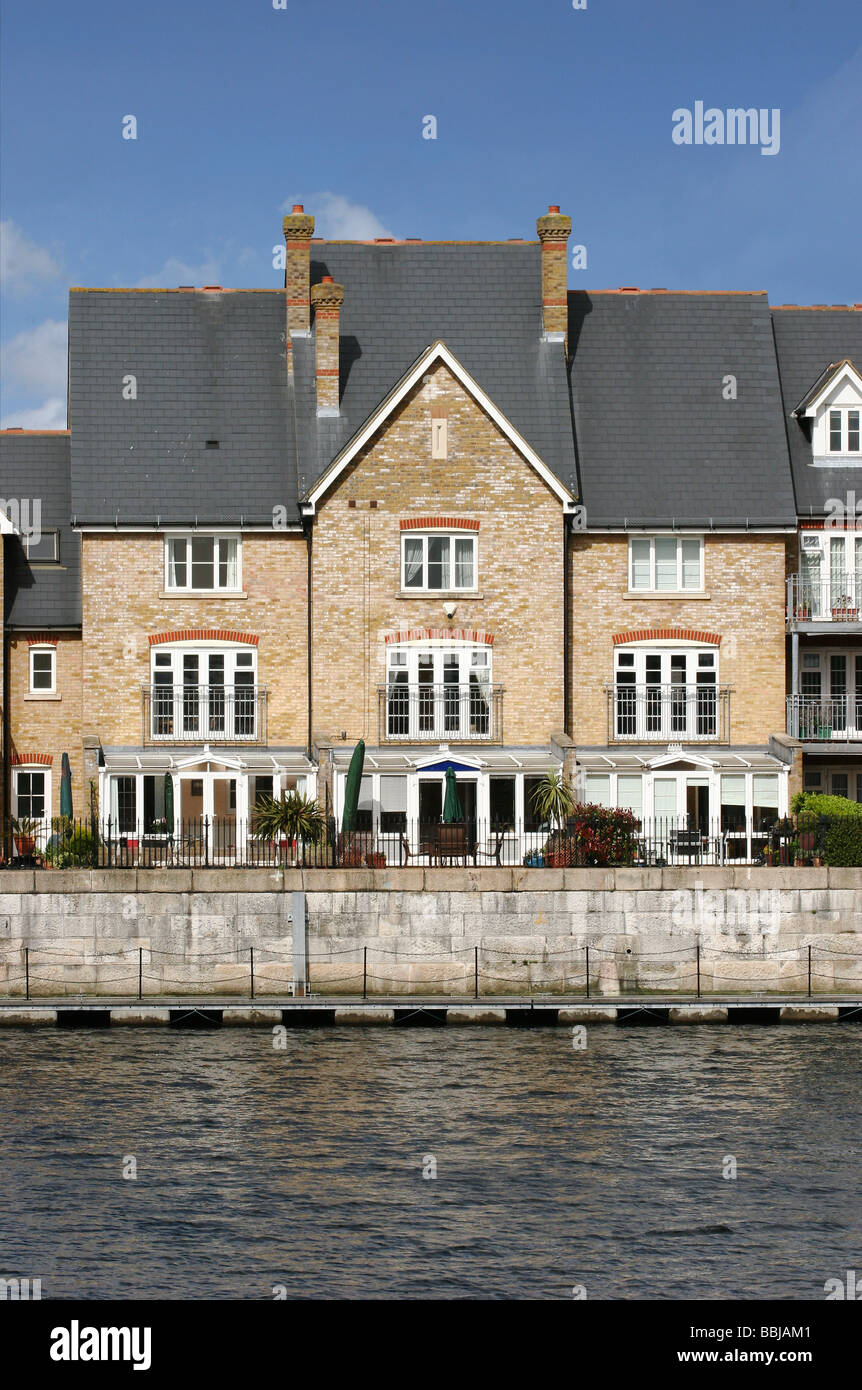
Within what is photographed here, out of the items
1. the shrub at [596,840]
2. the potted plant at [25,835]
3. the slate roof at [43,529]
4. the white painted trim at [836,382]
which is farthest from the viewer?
the white painted trim at [836,382]

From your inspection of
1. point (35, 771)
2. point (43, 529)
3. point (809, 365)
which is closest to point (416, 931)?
point (35, 771)

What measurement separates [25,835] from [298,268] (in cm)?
1690

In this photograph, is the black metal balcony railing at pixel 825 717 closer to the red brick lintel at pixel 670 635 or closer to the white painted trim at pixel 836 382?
the red brick lintel at pixel 670 635

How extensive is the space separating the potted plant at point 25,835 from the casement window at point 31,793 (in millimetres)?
1106

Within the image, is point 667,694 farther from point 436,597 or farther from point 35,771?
point 35,771

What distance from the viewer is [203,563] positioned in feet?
152

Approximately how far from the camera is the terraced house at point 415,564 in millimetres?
44844

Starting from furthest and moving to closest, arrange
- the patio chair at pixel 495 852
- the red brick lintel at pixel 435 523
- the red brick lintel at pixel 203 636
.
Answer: the red brick lintel at pixel 203 636, the red brick lintel at pixel 435 523, the patio chair at pixel 495 852

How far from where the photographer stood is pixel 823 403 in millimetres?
48750

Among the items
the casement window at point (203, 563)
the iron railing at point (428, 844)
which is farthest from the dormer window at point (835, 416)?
the casement window at point (203, 563)

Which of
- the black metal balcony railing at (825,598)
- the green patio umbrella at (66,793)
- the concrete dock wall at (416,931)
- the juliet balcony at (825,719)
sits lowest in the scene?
the concrete dock wall at (416,931)

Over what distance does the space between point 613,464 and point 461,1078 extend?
21.0 m
